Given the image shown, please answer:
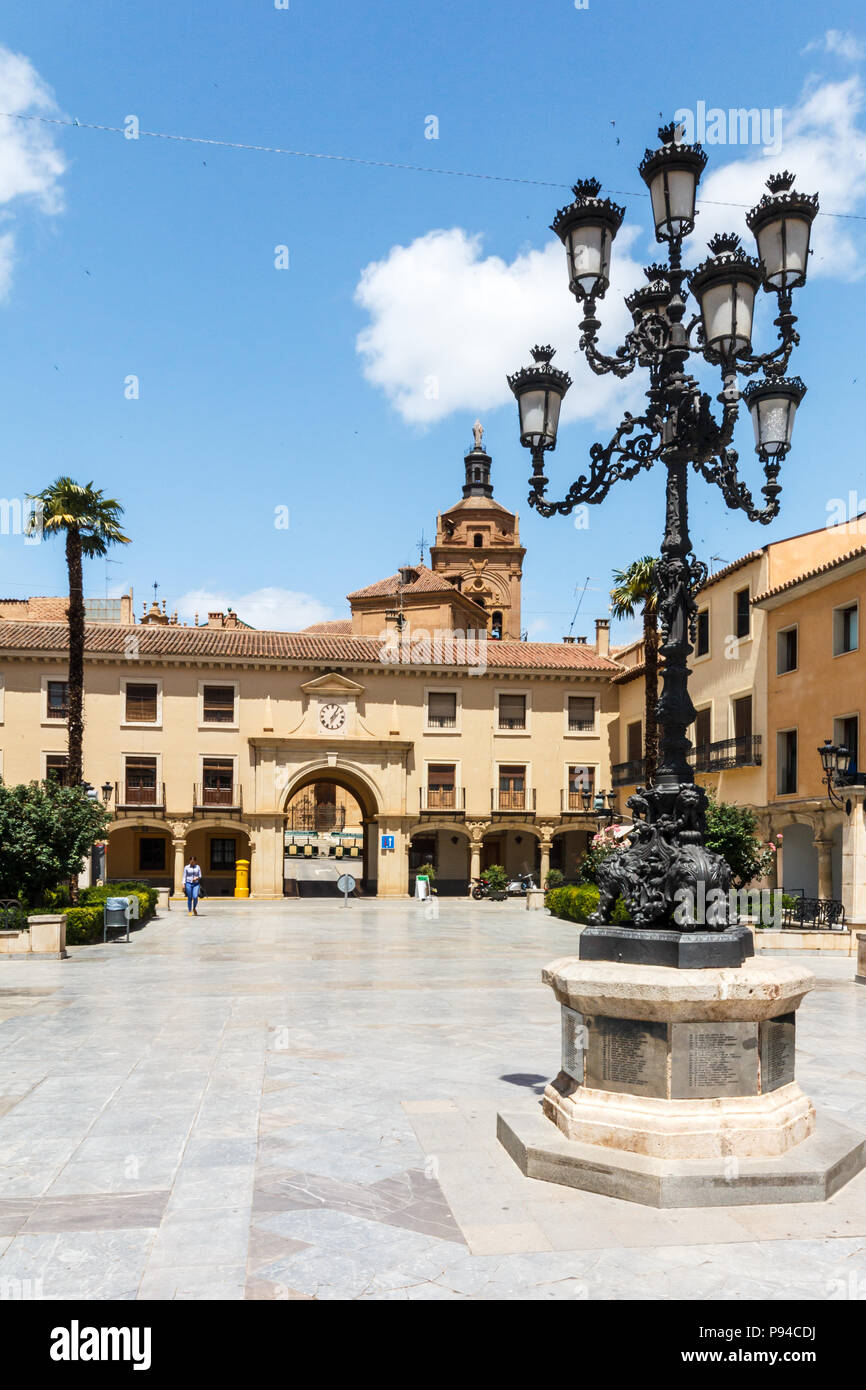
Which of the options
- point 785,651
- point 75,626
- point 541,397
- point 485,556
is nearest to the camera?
point 541,397

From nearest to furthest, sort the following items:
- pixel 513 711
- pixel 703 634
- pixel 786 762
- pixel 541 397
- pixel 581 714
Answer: pixel 541 397 → pixel 786 762 → pixel 703 634 → pixel 513 711 → pixel 581 714

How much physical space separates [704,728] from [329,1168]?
1121 inches

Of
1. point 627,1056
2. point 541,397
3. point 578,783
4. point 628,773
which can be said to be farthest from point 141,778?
point 627,1056

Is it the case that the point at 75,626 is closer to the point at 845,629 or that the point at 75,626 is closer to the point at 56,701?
the point at 56,701

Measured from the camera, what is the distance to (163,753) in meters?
39.8

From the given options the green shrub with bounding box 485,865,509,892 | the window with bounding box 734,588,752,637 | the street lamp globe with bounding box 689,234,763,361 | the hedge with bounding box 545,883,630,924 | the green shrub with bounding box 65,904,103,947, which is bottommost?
the green shrub with bounding box 485,865,509,892

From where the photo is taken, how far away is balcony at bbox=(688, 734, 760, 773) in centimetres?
2906

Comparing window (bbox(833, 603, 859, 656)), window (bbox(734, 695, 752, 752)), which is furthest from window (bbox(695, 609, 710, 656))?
window (bbox(833, 603, 859, 656))

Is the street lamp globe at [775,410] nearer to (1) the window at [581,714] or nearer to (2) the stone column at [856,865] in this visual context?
(2) the stone column at [856,865]

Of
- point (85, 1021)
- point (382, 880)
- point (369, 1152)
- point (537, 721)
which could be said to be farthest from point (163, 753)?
point (369, 1152)

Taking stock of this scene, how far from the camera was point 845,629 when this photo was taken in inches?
998

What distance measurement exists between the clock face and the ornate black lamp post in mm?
33217

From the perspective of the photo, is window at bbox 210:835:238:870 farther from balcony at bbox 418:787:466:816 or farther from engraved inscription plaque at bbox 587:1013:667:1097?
engraved inscription plaque at bbox 587:1013:667:1097

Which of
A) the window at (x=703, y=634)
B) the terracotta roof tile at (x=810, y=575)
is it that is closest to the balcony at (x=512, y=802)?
the window at (x=703, y=634)
